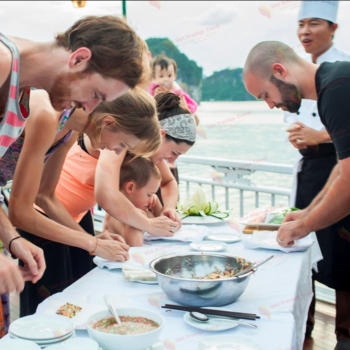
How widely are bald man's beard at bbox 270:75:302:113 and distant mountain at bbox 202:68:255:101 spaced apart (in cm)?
142

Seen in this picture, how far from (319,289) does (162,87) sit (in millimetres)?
2422

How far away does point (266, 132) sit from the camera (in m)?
16.4

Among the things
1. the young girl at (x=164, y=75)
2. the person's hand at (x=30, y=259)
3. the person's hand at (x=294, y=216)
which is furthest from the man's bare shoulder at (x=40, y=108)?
the young girl at (x=164, y=75)

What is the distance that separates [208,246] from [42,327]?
0.99m

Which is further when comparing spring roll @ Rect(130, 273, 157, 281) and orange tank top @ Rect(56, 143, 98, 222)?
orange tank top @ Rect(56, 143, 98, 222)

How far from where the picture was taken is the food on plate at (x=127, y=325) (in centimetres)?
90

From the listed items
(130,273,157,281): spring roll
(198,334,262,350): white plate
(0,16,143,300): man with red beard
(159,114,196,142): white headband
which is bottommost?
(130,273,157,281): spring roll

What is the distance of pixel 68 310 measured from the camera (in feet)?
3.58

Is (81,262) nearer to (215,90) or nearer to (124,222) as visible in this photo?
(124,222)

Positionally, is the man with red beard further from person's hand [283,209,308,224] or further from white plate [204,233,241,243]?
person's hand [283,209,308,224]

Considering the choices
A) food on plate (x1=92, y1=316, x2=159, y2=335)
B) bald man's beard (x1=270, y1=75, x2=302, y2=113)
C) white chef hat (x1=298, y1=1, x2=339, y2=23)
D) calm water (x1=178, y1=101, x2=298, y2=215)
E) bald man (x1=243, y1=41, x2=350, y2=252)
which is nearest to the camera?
food on plate (x1=92, y1=316, x2=159, y2=335)

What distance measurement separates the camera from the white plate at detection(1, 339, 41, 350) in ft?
2.61

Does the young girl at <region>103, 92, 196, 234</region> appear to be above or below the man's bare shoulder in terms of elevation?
below

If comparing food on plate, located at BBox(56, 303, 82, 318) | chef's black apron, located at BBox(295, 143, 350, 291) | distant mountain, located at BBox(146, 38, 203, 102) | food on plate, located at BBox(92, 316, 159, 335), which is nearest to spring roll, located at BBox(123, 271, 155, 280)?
food on plate, located at BBox(56, 303, 82, 318)
